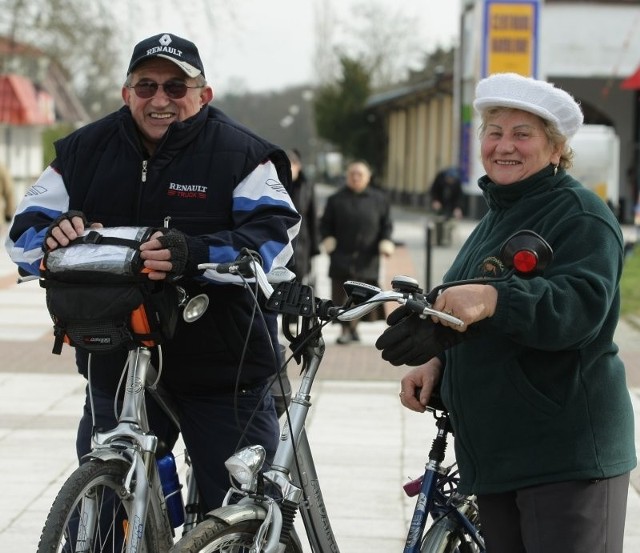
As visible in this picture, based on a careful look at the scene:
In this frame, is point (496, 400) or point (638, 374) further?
point (638, 374)

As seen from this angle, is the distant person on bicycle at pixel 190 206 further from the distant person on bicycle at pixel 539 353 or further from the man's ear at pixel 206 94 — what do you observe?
the distant person on bicycle at pixel 539 353

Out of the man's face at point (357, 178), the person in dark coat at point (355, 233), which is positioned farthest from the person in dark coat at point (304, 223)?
the man's face at point (357, 178)

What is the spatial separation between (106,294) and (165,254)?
19 cm

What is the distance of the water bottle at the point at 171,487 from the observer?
3.82 metres

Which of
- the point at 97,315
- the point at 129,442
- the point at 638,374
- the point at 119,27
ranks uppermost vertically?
the point at 119,27

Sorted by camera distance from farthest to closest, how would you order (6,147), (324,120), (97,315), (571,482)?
(324,120) → (6,147) → (97,315) → (571,482)

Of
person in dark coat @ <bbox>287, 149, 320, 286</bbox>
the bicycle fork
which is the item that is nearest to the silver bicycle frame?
the bicycle fork

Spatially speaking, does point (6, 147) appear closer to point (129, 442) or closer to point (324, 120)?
point (129, 442)

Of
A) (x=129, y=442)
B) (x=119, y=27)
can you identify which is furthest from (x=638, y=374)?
(x=119, y=27)

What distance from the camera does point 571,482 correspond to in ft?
10.1

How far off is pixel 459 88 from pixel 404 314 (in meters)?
34.5

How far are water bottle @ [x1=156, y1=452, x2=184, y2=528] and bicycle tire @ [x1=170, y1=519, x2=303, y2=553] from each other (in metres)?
0.69

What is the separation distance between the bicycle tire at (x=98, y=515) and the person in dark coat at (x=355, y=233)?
7.88 meters

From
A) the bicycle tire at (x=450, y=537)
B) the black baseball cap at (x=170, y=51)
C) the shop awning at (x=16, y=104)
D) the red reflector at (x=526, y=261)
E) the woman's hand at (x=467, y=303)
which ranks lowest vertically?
the bicycle tire at (x=450, y=537)
